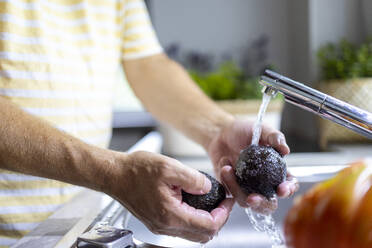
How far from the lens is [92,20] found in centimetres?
111

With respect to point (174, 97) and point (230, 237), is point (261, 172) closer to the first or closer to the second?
point (230, 237)

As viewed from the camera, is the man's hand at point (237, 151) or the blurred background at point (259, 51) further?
the blurred background at point (259, 51)

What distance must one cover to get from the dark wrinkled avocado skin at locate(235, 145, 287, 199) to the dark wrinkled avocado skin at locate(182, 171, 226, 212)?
0.04 metres

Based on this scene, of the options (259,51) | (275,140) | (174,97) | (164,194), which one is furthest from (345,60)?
(164,194)

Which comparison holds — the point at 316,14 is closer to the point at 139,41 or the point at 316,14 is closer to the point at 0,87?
the point at 139,41

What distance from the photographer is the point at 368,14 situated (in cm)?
170

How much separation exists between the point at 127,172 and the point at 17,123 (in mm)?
194

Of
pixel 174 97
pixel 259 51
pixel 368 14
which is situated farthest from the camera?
pixel 259 51

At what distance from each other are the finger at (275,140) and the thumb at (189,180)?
17 centimetres

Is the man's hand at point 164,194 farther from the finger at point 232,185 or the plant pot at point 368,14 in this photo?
the plant pot at point 368,14

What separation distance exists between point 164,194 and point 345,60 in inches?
Answer: 50.7

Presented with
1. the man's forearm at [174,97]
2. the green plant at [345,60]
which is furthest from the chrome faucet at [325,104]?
the green plant at [345,60]

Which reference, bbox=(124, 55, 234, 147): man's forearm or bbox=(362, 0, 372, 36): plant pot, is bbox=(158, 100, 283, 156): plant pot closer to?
bbox=(124, 55, 234, 147): man's forearm

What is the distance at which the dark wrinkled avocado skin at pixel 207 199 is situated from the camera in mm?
545
